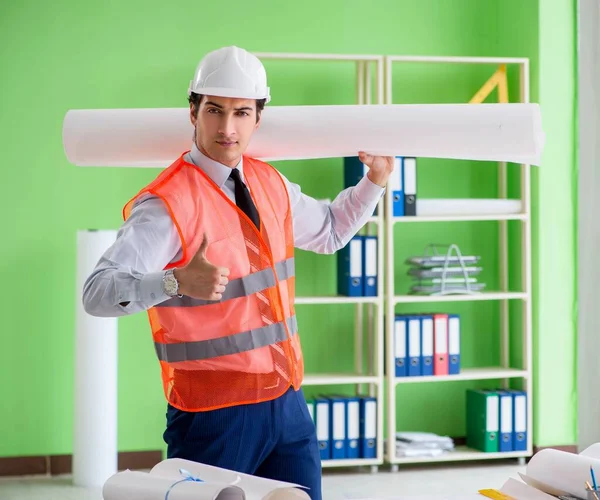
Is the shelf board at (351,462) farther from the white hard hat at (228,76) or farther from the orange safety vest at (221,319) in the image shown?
the white hard hat at (228,76)

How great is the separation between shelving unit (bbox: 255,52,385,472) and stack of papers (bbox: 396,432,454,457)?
12 cm

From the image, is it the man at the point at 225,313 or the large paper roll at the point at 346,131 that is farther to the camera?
the large paper roll at the point at 346,131

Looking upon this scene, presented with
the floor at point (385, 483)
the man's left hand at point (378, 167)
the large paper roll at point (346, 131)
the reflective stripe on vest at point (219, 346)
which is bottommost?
the floor at point (385, 483)

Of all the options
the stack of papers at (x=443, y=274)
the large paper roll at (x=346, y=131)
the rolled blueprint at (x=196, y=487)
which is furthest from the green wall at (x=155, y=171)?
the rolled blueprint at (x=196, y=487)

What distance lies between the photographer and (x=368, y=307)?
14.8ft

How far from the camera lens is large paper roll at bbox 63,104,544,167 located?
223 centimetres

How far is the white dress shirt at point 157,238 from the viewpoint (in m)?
1.65

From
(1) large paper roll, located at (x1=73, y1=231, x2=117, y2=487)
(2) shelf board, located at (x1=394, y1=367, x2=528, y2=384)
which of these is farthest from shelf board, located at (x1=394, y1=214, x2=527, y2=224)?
(1) large paper roll, located at (x1=73, y1=231, x2=117, y2=487)

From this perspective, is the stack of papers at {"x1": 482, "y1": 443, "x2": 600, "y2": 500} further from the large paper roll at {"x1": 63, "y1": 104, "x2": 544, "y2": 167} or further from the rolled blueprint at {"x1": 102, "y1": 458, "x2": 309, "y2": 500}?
the large paper roll at {"x1": 63, "y1": 104, "x2": 544, "y2": 167}

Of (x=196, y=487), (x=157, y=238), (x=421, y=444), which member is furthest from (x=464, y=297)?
(x=196, y=487)

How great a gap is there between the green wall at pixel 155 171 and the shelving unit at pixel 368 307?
14cm

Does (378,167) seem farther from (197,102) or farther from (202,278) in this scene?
(202,278)

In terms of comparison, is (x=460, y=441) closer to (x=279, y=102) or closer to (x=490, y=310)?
(x=490, y=310)

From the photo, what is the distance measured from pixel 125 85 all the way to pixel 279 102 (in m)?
0.77
